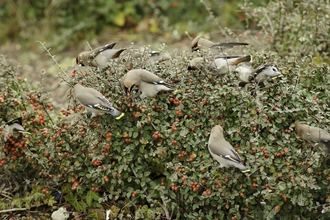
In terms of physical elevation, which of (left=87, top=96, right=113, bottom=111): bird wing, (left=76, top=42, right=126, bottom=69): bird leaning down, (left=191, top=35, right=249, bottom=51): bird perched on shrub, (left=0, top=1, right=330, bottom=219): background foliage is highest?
(left=76, top=42, right=126, bottom=69): bird leaning down

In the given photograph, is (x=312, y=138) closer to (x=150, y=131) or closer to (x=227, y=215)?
(x=227, y=215)

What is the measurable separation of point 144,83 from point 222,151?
0.79 metres

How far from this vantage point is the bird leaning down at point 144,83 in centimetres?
429

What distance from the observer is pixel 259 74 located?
14.7 ft

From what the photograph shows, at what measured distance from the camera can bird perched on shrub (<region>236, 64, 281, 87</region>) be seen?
14.6 feet

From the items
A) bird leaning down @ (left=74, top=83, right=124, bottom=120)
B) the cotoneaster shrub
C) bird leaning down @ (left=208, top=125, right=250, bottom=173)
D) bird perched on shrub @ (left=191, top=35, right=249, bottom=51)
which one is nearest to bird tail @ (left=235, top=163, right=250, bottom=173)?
bird leaning down @ (left=208, top=125, right=250, bottom=173)

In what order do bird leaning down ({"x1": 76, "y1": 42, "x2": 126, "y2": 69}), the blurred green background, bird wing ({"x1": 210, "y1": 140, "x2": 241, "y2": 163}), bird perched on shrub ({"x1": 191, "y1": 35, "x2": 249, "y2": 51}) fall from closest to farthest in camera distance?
bird wing ({"x1": 210, "y1": 140, "x2": 241, "y2": 163}) < bird leaning down ({"x1": 76, "y1": 42, "x2": 126, "y2": 69}) < bird perched on shrub ({"x1": 191, "y1": 35, "x2": 249, "y2": 51}) < the blurred green background

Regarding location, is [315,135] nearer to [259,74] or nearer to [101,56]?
[259,74]

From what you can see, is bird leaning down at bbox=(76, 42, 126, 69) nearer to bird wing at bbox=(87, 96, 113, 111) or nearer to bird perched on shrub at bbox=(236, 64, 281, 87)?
A: bird wing at bbox=(87, 96, 113, 111)

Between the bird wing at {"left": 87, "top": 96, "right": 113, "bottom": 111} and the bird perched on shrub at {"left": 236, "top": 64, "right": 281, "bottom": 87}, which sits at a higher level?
the bird wing at {"left": 87, "top": 96, "right": 113, "bottom": 111}

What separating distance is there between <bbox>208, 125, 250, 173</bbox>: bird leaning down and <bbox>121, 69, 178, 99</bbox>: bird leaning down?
0.49m

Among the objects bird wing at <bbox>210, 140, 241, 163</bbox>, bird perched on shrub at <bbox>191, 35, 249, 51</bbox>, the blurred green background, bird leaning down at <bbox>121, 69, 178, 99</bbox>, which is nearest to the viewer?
bird wing at <bbox>210, 140, 241, 163</bbox>

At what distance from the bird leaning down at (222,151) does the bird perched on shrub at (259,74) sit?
0.55 meters

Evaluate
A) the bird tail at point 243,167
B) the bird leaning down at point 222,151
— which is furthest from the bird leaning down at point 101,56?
the bird tail at point 243,167
